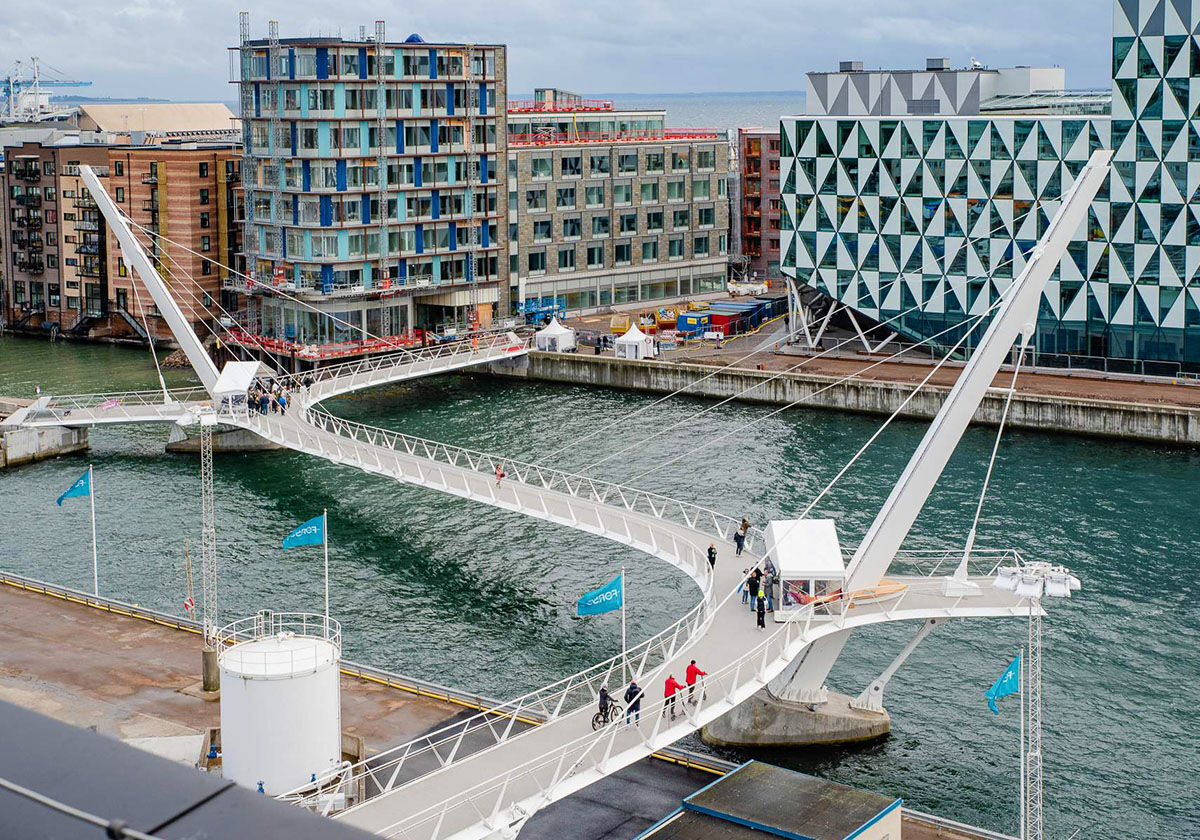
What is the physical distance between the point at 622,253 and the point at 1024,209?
37.9 m

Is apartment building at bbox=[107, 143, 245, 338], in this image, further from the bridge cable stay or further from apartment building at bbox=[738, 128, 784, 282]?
apartment building at bbox=[738, 128, 784, 282]

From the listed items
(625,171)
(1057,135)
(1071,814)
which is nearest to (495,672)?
(1071,814)

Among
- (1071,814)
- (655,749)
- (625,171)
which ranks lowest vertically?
(1071,814)

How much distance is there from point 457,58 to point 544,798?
8214cm

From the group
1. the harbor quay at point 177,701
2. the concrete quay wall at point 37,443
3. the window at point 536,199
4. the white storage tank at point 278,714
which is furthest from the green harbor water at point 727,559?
the window at point 536,199

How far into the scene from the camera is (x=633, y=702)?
3509cm

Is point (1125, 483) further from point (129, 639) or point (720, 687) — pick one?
point (129, 639)

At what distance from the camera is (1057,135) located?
87438mm

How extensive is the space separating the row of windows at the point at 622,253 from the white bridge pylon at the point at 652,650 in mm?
52901

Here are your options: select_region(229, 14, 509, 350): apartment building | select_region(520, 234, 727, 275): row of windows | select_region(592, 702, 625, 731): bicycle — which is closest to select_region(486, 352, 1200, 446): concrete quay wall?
select_region(229, 14, 509, 350): apartment building

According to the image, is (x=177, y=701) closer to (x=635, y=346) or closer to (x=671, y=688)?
(x=671, y=688)

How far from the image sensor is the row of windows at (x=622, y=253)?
11450 centimetres

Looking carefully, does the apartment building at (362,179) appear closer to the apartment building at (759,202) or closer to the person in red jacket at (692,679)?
the apartment building at (759,202)

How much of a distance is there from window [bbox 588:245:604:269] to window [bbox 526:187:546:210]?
5.69 meters
